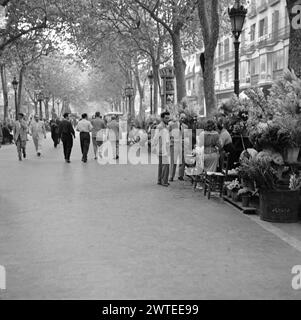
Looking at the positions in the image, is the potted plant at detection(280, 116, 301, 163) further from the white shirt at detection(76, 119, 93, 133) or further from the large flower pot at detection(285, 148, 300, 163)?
→ the white shirt at detection(76, 119, 93, 133)

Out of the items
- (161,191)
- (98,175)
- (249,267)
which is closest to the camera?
(249,267)

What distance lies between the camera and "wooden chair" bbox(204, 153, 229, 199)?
1138 cm

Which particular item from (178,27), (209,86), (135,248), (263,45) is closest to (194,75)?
(263,45)

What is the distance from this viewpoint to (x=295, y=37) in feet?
36.2

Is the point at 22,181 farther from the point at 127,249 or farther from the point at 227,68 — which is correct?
the point at 227,68

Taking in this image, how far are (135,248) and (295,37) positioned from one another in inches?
244

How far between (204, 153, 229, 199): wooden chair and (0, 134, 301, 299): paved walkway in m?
0.36

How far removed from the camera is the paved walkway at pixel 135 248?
17.5 feet

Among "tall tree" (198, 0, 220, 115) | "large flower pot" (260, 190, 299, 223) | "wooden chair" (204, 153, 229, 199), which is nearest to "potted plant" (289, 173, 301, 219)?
"large flower pot" (260, 190, 299, 223)

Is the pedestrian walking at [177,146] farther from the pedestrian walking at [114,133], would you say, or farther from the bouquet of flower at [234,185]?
the pedestrian walking at [114,133]

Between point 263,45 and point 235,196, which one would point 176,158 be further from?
point 263,45

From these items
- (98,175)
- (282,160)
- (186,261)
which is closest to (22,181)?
→ (98,175)

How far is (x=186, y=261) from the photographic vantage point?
633cm

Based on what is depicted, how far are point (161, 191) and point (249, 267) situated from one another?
6.39 metres
